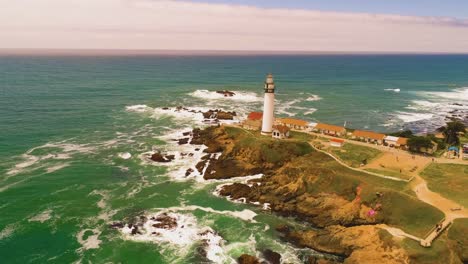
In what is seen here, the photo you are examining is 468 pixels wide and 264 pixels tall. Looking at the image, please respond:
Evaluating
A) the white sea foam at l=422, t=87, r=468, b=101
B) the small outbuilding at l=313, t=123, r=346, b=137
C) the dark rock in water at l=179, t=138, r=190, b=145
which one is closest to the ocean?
the dark rock in water at l=179, t=138, r=190, b=145

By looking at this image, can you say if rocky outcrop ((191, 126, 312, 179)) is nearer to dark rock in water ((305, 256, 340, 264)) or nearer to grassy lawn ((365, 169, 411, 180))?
grassy lawn ((365, 169, 411, 180))

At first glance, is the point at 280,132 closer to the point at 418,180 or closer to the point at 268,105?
the point at 268,105

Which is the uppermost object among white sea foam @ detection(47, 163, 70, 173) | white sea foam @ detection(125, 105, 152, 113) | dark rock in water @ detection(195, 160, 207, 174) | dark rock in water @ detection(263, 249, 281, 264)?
white sea foam @ detection(125, 105, 152, 113)

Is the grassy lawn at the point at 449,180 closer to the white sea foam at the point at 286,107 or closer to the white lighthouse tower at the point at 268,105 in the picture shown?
the white lighthouse tower at the point at 268,105

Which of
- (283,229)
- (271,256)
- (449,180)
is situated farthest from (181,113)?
(449,180)

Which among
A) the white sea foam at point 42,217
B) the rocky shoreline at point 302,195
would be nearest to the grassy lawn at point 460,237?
the rocky shoreline at point 302,195

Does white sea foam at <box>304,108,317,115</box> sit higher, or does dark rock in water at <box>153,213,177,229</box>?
white sea foam at <box>304,108,317,115</box>
